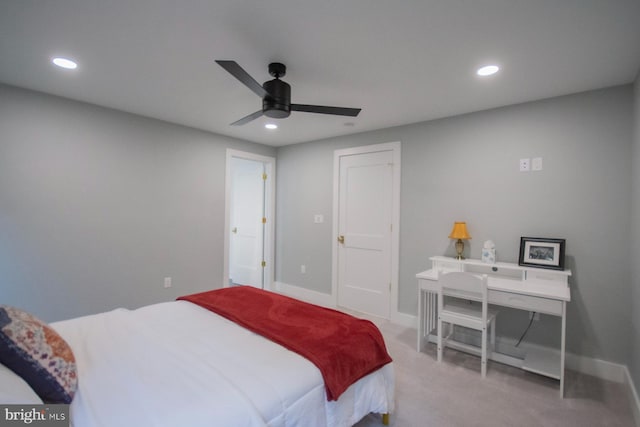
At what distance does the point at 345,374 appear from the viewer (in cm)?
154

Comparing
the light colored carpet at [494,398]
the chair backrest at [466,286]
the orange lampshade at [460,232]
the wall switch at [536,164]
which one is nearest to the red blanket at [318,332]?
the light colored carpet at [494,398]

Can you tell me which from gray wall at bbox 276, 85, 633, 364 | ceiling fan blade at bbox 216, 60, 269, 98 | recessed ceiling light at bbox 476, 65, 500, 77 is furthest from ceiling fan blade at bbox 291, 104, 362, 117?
gray wall at bbox 276, 85, 633, 364

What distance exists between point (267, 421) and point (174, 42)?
214 cm

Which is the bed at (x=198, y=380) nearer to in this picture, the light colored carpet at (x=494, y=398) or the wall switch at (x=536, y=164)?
the light colored carpet at (x=494, y=398)

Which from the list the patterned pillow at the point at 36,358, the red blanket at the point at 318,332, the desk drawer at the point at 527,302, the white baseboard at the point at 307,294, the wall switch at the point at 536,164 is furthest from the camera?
the white baseboard at the point at 307,294

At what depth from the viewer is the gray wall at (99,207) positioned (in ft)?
8.54

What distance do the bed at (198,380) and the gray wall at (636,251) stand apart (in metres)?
1.79

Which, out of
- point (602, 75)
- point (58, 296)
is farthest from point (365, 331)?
point (58, 296)

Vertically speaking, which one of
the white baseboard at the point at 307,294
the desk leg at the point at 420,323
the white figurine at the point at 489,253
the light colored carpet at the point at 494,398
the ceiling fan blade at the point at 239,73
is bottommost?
the light colored carpet at the point at 494,398

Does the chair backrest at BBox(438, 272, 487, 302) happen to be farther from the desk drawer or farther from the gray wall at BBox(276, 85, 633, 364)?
the gray wall at BBox(276, 85, 633, 364)

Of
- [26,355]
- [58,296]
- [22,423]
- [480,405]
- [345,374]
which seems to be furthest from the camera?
[58,296]

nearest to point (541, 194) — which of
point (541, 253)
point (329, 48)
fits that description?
point (541, 253)

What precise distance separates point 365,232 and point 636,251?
95.5 inches

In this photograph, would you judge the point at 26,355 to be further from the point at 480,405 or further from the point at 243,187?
the point at 243,187
